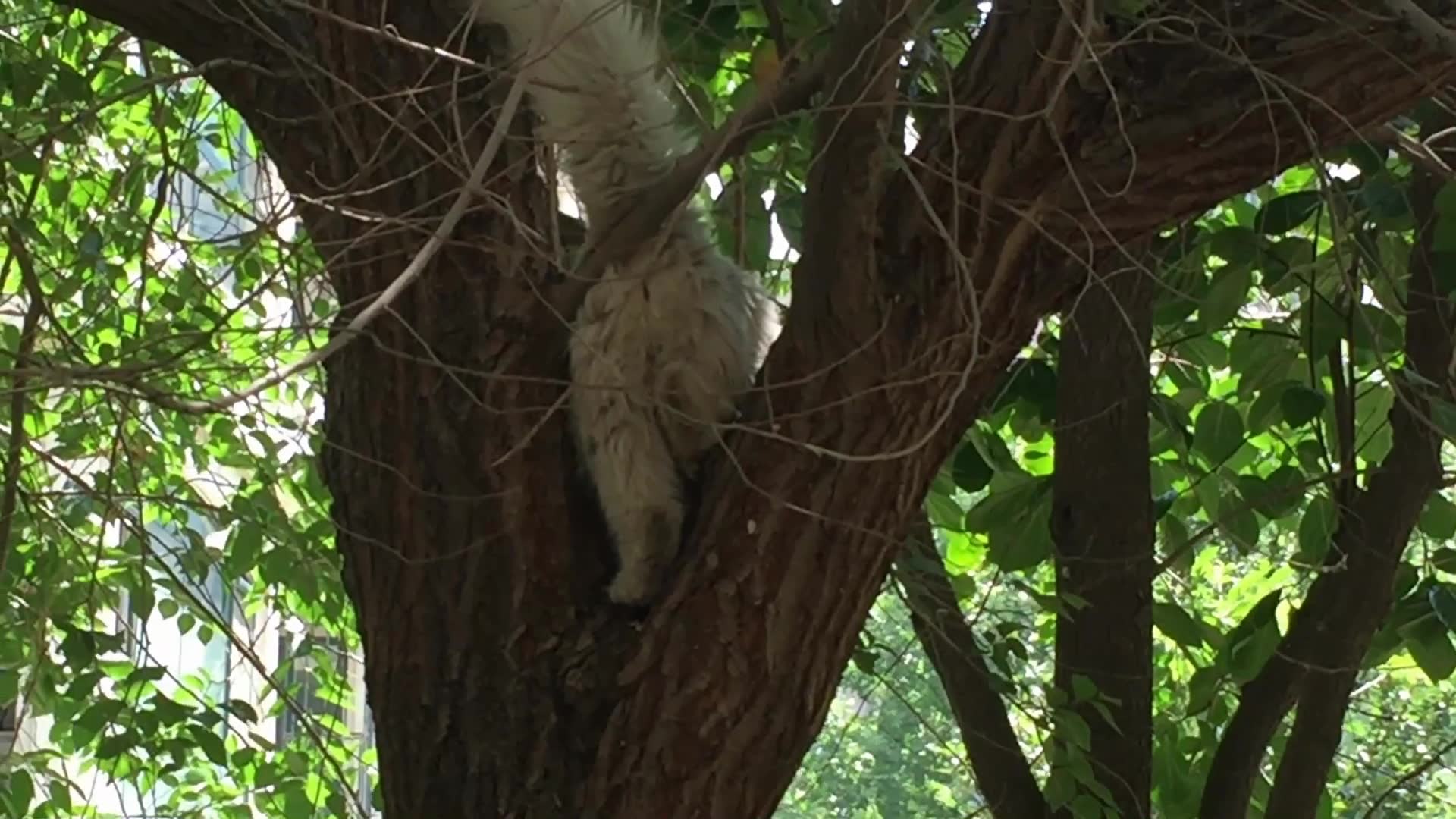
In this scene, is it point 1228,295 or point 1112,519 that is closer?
point 1228,295

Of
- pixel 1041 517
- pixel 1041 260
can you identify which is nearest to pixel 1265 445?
pixel 1041 517

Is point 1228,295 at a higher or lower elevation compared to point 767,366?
higher

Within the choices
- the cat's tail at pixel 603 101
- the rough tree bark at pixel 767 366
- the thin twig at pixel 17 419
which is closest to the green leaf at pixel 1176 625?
the rough tree bark at pixel 767 366

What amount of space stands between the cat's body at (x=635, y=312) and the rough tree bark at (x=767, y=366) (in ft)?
0.13

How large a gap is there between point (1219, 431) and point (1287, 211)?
0.28 meters

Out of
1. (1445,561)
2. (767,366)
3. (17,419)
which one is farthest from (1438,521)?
(17,419)

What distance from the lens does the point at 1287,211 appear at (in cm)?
162

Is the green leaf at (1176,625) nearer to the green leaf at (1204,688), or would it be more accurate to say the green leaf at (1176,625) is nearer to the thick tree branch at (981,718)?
the green leaf at (1204,688)

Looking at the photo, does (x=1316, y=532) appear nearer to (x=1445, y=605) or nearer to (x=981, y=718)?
(x=1445, y=605)

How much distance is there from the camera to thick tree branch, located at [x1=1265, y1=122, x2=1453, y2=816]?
1644 millimetres

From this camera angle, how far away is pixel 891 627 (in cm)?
214

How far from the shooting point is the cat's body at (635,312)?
1.38 metres

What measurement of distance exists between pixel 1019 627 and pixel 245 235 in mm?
954

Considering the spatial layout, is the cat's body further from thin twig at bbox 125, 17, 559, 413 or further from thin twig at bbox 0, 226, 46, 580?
thin twig at bbox 0, 226, 46, 580
